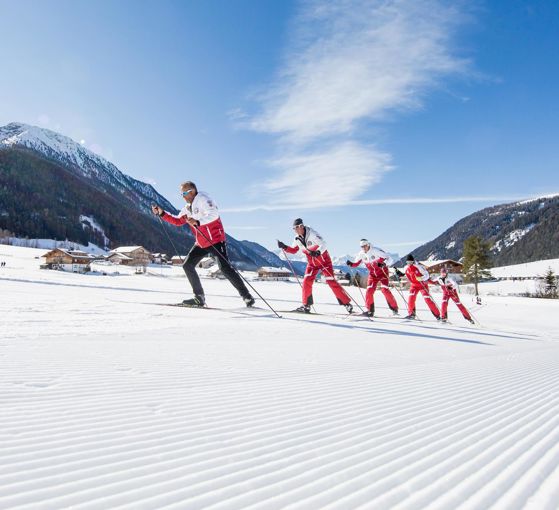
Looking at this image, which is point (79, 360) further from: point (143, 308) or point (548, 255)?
point (548, 255)

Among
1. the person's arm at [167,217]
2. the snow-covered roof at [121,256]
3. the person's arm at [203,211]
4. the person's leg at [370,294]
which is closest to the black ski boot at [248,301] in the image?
the person's arm at [203,211]

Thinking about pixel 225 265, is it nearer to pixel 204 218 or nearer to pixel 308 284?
pixel 204 218

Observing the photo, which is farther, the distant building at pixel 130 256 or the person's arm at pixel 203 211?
the distant building at pixel 130 256

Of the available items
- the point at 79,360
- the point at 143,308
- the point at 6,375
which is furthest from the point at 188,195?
the point at 6,375

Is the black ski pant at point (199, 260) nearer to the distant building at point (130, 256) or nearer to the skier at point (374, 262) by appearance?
the skier at point (374, 262)

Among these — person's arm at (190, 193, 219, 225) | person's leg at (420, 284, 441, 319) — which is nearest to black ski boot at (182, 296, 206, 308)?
person's arm at (190, 193, 219, 225)

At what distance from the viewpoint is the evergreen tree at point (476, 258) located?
199ft

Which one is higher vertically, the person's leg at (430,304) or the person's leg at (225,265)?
the person's leg at (225,265)

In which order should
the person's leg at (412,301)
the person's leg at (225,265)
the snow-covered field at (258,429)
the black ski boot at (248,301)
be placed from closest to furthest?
the snow-covered field at (258,429) → the person's leg at (225,265) → the black ski boot at (248,301) → the person's leg at (412,301)

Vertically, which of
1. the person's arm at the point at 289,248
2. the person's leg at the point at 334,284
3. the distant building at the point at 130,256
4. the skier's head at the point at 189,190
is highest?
the distant building at the point at 130,256

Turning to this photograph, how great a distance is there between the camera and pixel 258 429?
217 centimetres

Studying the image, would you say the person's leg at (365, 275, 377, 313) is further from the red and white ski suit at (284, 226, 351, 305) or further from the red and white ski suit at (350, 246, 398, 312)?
the red and white ski suit at (284, 226, 351, 305)

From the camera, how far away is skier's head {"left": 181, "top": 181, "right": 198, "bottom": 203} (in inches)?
346

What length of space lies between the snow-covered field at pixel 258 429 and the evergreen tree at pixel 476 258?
6162cm
